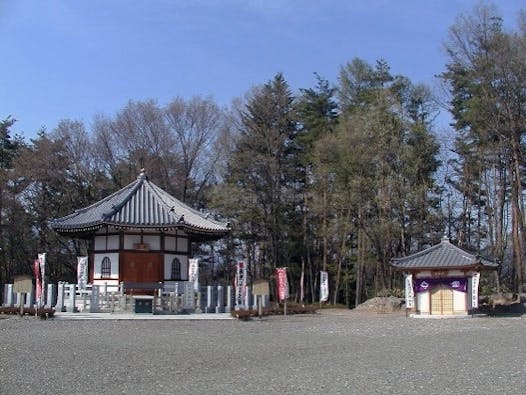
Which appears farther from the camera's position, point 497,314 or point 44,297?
point 497,314

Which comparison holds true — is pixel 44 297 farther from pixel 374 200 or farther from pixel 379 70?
pixel 379 70

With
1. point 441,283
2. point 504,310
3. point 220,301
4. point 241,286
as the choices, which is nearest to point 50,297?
point 220,301

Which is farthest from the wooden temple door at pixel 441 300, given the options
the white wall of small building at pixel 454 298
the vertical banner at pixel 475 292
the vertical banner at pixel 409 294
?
the vertical banner at pixel 475 292

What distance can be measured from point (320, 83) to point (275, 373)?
38195mm

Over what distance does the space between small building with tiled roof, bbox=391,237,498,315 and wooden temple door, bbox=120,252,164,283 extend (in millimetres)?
10881

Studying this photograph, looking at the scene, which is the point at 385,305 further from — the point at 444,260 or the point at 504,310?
the point at 504,310

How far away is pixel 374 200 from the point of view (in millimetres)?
35000

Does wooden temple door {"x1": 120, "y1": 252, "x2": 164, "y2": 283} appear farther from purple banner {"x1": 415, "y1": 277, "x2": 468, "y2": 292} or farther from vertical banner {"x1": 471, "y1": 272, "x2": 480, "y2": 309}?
vertical banner {"x1": 471, "y1": 272, "x2": 480, "y2": 309}

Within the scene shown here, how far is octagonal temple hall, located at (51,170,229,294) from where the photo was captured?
27047 millimetres

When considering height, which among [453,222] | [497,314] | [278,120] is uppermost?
[278,120]

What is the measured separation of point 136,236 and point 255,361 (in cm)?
1796

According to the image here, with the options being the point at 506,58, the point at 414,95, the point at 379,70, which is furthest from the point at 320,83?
the point at 506,58

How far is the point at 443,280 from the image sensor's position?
27.8 m

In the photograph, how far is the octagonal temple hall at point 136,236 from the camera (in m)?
27.0
